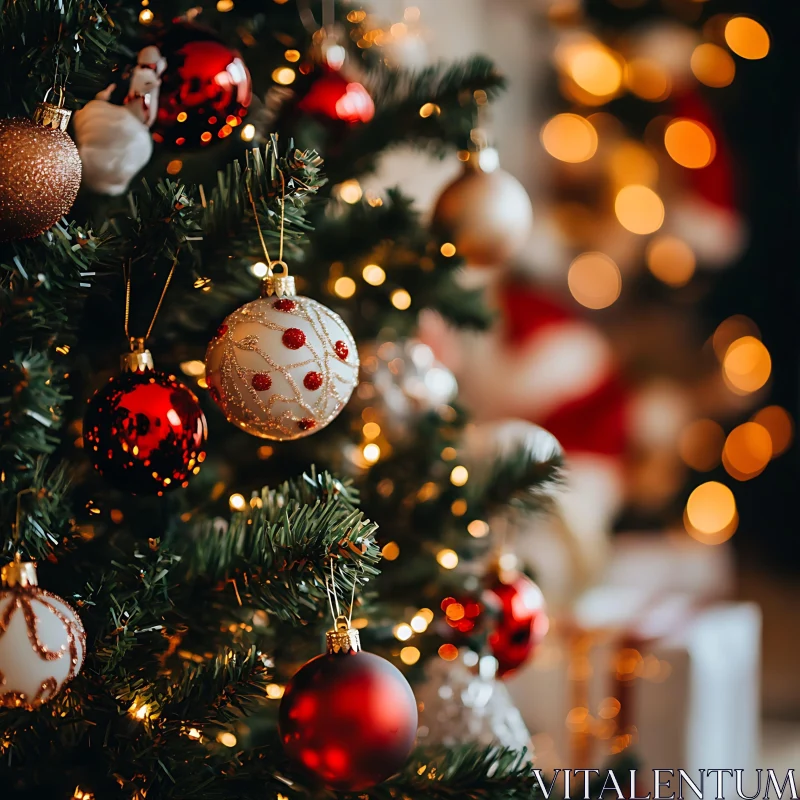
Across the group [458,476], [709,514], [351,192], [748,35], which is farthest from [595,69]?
[458,476]

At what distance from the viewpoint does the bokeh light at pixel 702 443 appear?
1983mm

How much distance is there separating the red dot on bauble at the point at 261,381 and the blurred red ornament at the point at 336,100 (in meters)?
0.29

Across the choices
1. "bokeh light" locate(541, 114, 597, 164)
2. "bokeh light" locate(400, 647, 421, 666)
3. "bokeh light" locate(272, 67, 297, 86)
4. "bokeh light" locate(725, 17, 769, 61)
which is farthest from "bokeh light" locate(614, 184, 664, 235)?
"bokeh light" locate(400, 647, 421, 666)

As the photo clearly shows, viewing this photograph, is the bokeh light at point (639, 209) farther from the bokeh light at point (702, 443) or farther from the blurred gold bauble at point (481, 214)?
the blurred gold bauble at point (481, 214)

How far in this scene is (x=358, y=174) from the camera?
76cm

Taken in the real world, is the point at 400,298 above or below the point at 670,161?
above

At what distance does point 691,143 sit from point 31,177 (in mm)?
1760

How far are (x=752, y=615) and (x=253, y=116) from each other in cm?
119

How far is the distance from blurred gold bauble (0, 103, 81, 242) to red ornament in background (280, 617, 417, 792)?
289 millimetres

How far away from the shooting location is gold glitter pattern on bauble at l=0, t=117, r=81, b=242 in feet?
1.46

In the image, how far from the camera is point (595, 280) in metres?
2.02

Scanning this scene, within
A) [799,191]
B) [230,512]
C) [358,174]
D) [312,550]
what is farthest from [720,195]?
[312,550]

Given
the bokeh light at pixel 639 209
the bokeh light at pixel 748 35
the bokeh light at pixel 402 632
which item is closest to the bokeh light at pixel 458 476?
the bokeh light at pixel 402 632

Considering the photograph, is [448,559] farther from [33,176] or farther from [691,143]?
[691,143]
